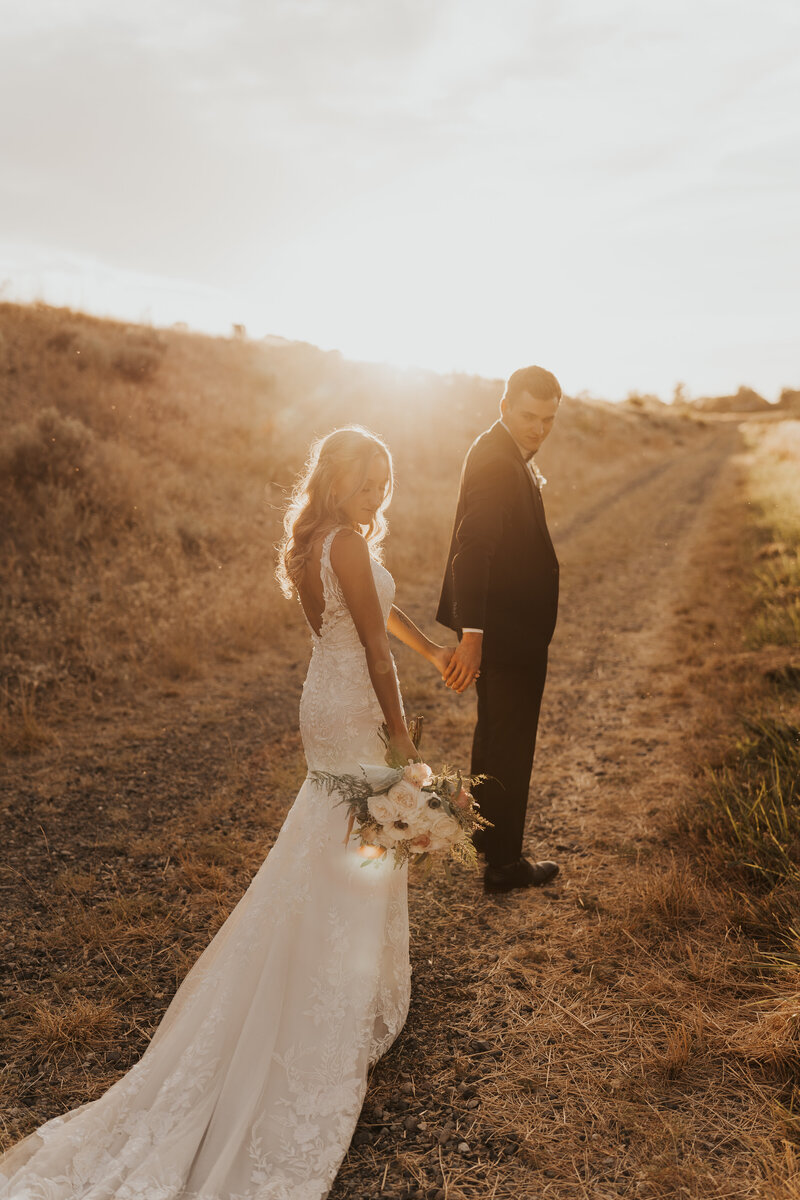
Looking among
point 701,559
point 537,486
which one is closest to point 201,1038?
point 537,486

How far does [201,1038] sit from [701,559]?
12091 mm

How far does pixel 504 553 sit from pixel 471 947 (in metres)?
1.96

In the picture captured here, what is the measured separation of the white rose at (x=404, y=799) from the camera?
260 centimetres

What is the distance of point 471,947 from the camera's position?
12.3 ft

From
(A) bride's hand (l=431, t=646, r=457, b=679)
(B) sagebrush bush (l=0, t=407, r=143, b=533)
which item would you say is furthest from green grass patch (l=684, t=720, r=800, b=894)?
(B) sagebrush bush (l=0, t=407, r=143, b=533)

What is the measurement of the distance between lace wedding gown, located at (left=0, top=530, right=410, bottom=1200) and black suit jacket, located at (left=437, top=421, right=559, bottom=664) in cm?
90

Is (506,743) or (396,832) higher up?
(396,832)

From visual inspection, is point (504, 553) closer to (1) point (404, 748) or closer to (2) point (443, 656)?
(2) point (443, 656)

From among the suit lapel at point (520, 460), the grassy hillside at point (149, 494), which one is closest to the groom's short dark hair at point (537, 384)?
the suit lapel at point (520, 460)

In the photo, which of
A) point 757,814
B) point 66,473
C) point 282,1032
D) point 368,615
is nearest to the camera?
point 282,1032

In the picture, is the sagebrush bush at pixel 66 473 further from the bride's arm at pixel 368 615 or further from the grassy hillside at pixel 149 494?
the bride's arm at pixel 368 615

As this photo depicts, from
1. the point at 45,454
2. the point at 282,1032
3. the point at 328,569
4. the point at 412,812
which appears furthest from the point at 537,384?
the point at 45,454

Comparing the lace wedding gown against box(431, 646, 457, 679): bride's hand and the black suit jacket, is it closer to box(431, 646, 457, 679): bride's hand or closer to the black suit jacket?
box(431, 646, 457, 679): bride's hand

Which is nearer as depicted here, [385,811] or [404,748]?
[385,811]
